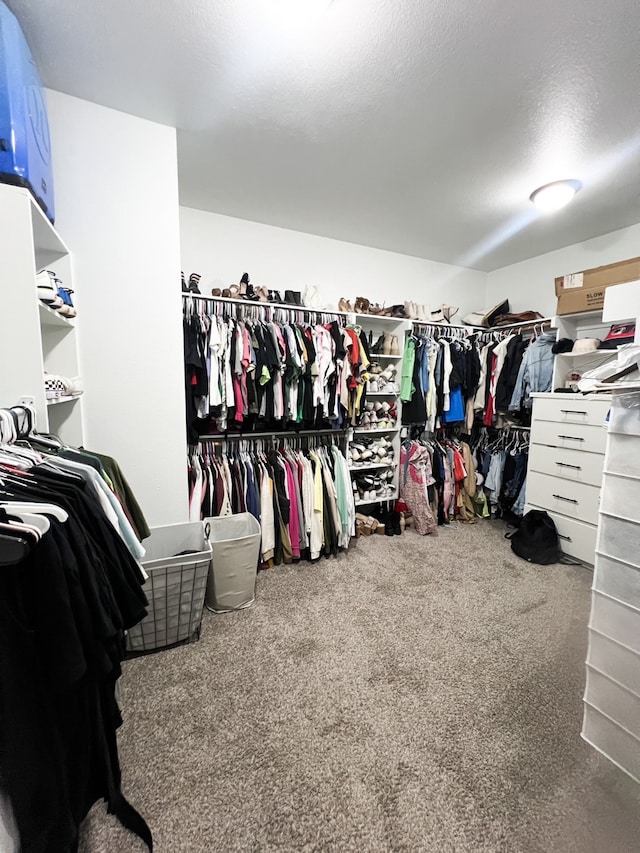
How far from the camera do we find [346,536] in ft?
9.10

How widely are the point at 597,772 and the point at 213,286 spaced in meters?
3.30

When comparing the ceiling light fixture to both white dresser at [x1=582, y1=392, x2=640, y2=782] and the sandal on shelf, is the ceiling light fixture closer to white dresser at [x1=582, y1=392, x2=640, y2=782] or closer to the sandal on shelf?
the sandal on shelf

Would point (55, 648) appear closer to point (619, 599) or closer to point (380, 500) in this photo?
point (619, 599)

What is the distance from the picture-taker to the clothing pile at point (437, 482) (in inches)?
125

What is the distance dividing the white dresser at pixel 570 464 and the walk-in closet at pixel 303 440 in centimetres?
3

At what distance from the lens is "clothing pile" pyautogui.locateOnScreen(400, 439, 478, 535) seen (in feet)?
10.4

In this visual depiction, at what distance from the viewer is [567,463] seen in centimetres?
275

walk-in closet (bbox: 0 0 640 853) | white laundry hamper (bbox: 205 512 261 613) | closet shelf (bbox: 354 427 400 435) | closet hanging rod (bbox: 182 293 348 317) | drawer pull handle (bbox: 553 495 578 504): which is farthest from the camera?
closet shelf (bbox: 354 427 400 435)

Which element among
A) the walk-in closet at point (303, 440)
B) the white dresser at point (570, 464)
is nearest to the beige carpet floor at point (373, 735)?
the walk-in closet at point (303, 440)

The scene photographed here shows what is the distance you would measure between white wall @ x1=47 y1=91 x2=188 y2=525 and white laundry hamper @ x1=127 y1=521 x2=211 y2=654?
435 millimetres

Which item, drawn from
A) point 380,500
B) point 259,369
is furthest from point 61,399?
point 380,500

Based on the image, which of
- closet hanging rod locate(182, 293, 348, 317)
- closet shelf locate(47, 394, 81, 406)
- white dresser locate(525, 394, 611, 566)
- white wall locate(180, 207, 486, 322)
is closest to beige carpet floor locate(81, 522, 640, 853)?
white dresser locate(525, 394, 611, 566)

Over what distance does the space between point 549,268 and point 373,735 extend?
3.94 m

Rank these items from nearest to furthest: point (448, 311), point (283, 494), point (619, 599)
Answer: point (619, 599) < point (283, 494) < point (448, 311)
